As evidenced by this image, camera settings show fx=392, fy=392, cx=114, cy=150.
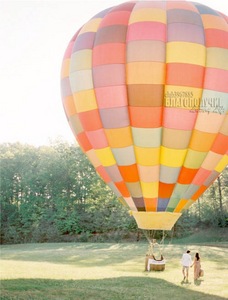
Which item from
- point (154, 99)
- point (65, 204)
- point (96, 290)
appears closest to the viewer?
point (96, 290)

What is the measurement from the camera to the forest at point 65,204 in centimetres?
3816

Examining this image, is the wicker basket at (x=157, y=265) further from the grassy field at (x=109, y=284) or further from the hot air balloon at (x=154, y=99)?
the hot air balloon at (x=154, y=99)

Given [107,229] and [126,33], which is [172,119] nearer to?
[126,33]

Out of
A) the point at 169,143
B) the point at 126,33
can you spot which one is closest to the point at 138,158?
the point at 169,143

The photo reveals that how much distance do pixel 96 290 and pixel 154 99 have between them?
534cm

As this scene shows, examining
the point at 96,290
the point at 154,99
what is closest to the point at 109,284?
the point at 96,290

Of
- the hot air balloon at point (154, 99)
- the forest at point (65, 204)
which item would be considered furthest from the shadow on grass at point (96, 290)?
the forest at point (65, 204)

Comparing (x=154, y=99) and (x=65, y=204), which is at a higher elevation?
(x=154, y=99)

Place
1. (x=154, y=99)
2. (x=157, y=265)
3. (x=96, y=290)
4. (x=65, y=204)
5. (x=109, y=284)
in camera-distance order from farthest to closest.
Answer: (x=65, y=204) < (x=157, y=265) < (x=109, y=284) < (x=154, y=99) < (x=96, y=290)

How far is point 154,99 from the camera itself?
10922 millimetres

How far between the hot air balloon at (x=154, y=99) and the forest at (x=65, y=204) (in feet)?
83.1

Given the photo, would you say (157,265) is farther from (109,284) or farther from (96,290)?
(96,290)

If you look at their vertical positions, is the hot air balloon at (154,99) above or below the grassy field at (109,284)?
above

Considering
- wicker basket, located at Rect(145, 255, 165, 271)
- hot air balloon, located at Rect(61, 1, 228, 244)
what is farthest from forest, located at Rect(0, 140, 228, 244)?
hot air balloon, located at Rect(61, 1, 228, 244)
